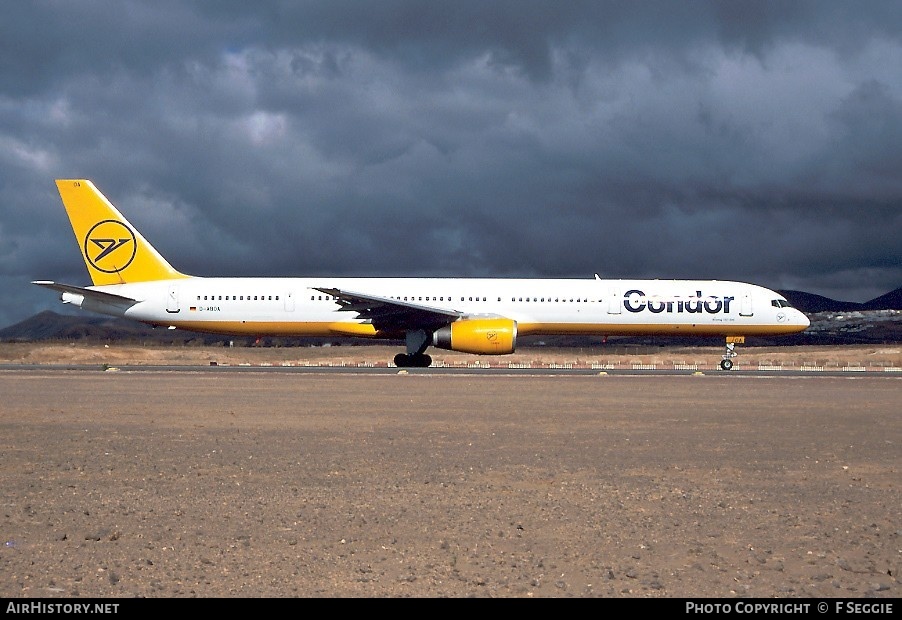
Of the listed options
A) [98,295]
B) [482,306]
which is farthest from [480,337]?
[98,295]

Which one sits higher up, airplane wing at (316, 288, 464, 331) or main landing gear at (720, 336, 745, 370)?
airplane wing at (316, 288, 464, 331)

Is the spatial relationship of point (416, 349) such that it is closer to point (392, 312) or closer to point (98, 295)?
point (392, 312)

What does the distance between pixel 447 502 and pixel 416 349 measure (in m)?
27.6

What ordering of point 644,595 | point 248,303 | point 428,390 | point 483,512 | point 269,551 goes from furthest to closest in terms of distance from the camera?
point 248,303
point 428,390
point 483,512
point 269,551
point 644,595

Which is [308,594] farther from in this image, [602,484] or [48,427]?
[48,427]

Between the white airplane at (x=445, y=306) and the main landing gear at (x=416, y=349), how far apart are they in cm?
4

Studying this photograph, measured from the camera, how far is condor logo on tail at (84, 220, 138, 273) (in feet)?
125

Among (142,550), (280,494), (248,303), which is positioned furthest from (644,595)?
(248,303)

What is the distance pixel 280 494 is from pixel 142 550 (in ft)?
7.53

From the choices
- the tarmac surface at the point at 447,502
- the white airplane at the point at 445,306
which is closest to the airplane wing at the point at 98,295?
the white airplane at the point at 445,306

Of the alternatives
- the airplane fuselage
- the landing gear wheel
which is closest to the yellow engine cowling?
→ the landing gear wheel

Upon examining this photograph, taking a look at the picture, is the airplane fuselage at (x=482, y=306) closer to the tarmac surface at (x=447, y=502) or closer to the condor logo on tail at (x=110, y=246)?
the condor logo on tail at (x=110, y=246)

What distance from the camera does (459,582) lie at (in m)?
5.75

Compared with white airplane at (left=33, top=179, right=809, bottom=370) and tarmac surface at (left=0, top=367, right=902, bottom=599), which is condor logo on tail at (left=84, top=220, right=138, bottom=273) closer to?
white airplane at (left=33, top=179, right=809, bottom=370)
